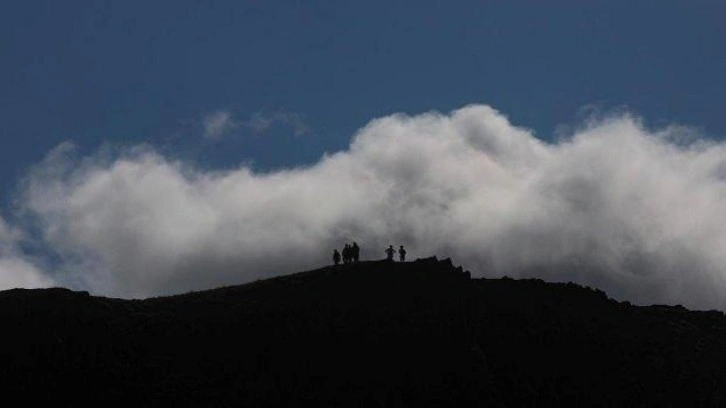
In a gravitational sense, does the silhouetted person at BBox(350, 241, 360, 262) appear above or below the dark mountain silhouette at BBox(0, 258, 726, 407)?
above

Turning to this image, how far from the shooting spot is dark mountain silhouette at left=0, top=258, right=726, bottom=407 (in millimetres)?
70812

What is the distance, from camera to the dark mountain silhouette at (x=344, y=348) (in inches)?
2788

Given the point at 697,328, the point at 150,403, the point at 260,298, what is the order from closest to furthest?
the point at 150,403 < the point at 260,298 < the point at 697,328

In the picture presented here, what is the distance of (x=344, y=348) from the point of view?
75.1m

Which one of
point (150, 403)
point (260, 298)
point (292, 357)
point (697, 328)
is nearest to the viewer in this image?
point (150, 403)

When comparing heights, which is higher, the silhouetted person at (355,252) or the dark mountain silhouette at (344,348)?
the silhouetted person at (355,252)

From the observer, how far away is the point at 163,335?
246ft

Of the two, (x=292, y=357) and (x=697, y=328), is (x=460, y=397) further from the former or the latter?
(x=697, y=328)

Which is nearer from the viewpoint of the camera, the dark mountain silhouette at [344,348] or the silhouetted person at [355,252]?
the dark mountain silhouette at [344,348]

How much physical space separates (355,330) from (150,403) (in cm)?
1606

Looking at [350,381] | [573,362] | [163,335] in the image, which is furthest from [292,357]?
[573,362]

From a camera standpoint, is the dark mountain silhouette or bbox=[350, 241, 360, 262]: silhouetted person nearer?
the dark mountain silhouette

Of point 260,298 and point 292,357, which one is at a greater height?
point 260,298

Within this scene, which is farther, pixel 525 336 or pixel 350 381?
pixel 525 336
